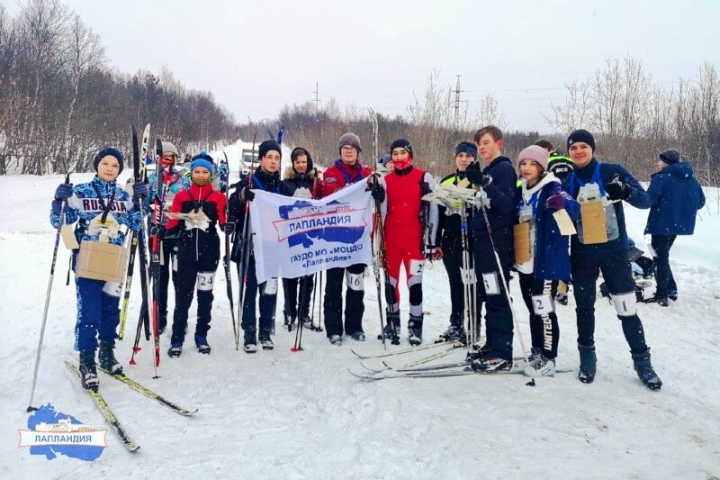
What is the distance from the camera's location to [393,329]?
552cm

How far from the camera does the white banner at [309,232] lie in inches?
208

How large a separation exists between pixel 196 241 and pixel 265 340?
4.57 ft

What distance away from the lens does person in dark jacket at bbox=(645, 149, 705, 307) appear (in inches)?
296

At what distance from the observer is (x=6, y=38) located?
30.1m

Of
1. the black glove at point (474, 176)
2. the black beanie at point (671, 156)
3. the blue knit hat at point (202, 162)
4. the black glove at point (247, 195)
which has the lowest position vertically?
the black glove at point (247, 195)

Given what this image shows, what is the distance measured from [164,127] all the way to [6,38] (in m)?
18.1

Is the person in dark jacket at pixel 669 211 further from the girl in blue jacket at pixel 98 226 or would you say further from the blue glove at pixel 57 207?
the blue glove at pixel 57 207

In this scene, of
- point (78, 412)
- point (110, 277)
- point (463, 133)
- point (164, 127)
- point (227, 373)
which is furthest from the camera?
point (164, 127)

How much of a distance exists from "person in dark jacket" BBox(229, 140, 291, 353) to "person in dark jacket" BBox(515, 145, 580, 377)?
2.79m

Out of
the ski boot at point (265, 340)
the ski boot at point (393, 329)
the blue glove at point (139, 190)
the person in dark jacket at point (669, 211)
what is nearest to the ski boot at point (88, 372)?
the blue glove at point (139, 190)

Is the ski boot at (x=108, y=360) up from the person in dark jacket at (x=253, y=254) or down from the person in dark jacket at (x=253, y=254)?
down

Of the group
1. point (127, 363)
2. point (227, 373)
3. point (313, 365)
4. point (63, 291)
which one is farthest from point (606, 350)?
point (63, 291)

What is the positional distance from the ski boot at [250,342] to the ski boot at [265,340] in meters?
0.10

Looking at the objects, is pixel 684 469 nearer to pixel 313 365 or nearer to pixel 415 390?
pixel 415 390
